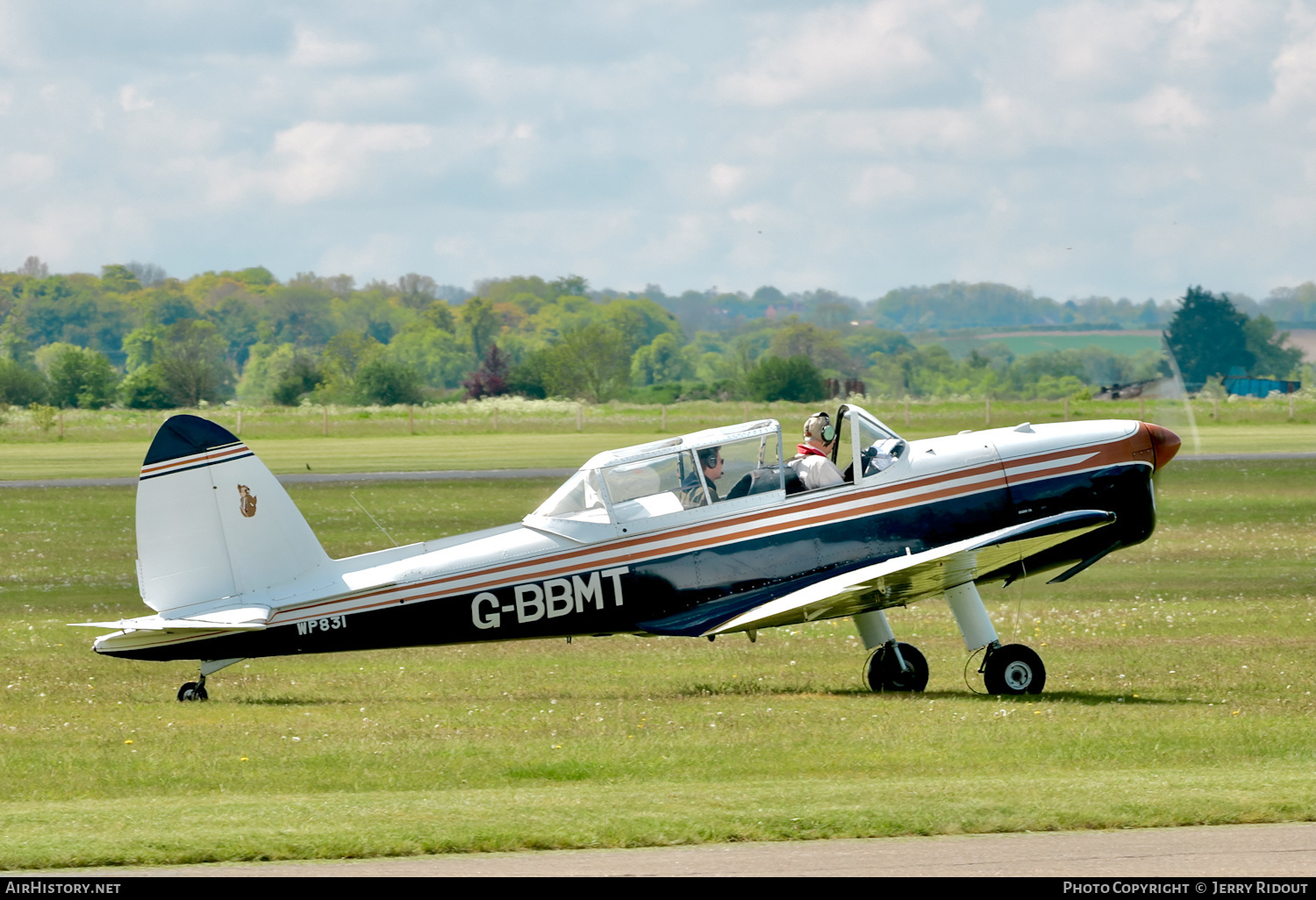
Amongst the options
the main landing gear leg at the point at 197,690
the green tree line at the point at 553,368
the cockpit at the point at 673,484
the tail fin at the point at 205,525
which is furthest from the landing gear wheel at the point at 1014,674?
the green tree line at the point at 553,368

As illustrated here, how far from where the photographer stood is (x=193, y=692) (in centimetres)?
1329

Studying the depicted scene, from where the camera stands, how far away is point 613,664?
16.2m

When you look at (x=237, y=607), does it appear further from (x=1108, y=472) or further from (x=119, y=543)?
(x=119, y=543)

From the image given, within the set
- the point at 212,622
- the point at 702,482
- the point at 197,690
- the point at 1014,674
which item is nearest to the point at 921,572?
the point at 1014,674

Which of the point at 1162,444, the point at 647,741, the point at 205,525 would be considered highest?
the point at 205,525

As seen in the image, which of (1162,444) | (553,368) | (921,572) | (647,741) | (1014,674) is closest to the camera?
(647,741)

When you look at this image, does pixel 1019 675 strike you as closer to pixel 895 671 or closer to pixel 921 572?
pixel 895 671

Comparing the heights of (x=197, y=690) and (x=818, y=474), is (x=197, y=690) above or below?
below

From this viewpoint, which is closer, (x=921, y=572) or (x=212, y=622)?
(x=212, y=622)

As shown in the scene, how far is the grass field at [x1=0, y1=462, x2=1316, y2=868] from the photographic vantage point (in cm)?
850

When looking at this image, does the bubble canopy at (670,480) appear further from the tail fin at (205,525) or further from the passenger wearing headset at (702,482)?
the tail fin at (205,525)

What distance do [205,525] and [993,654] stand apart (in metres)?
6.59

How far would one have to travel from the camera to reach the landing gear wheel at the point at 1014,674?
13.2 meters

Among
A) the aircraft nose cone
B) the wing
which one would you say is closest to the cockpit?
the wing
